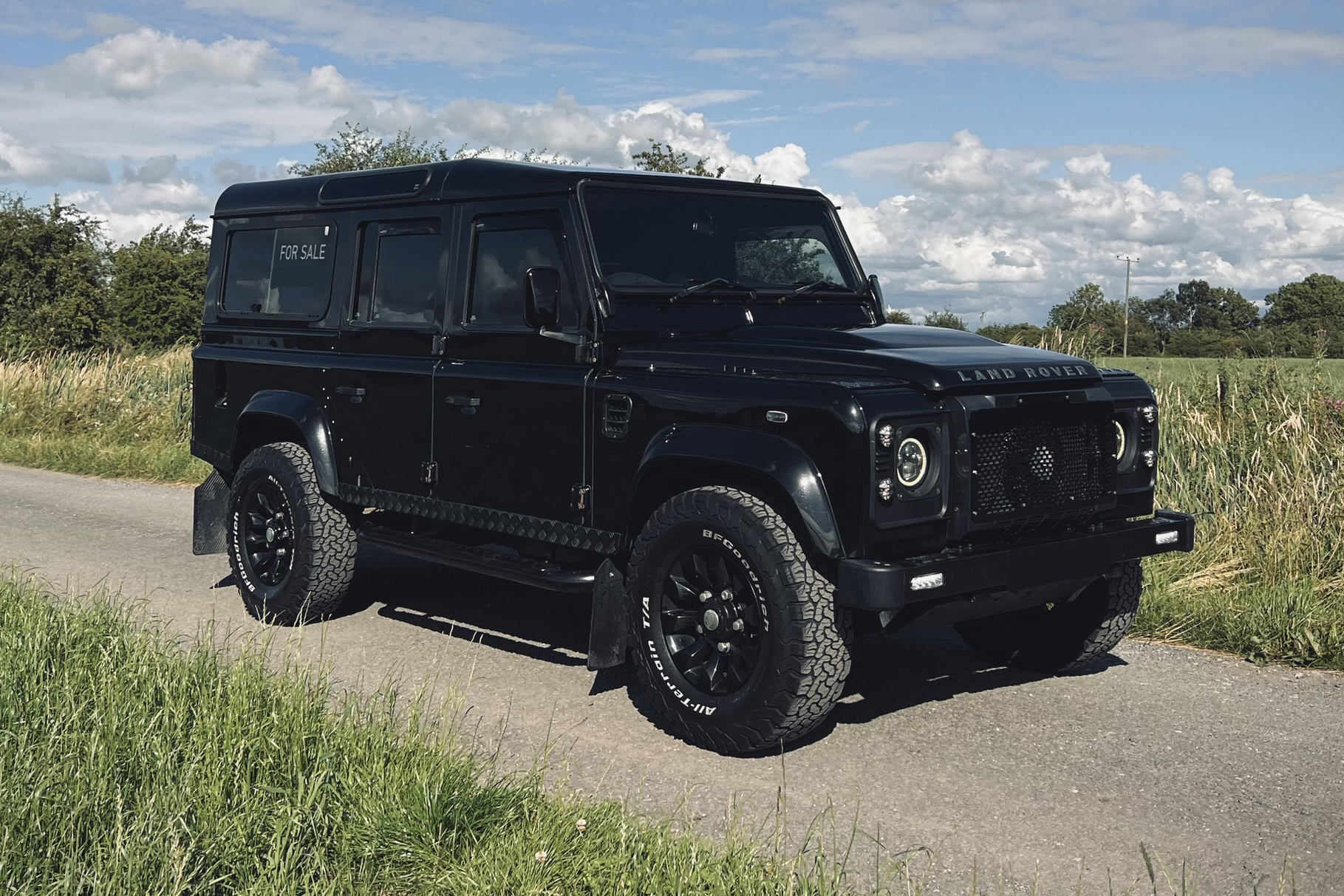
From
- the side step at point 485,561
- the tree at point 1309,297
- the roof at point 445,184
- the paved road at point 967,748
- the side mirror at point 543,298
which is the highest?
the tree at point 1309,297

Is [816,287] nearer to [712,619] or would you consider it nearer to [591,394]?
[591,394]

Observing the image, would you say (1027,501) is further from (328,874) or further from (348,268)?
(348,268)

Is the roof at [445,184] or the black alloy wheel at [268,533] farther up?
the roof at [445,184]

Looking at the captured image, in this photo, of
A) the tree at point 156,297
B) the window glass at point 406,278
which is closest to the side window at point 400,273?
the window glass at point 406,278

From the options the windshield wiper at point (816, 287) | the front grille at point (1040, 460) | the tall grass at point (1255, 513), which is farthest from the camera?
the tall grass at point (1255, 513)

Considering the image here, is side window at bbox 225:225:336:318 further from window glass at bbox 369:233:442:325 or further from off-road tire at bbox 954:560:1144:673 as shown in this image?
off-road tire at bbox 954:560:1144:673

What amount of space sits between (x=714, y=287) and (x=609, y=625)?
5.33ft

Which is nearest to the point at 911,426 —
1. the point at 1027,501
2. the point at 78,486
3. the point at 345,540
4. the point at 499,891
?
the point at 1027,501

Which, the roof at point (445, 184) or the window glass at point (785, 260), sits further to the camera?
the window glass at point (785, 260)

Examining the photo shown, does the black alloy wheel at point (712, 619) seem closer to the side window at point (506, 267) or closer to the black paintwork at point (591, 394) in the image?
the black paintwork at point (591, 394)

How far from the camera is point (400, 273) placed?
22.0 feet

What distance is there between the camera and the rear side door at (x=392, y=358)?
6.45m

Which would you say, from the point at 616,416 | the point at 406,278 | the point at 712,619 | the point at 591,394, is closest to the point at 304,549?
the point at 406,278

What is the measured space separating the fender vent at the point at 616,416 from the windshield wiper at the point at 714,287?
23.9 inches
